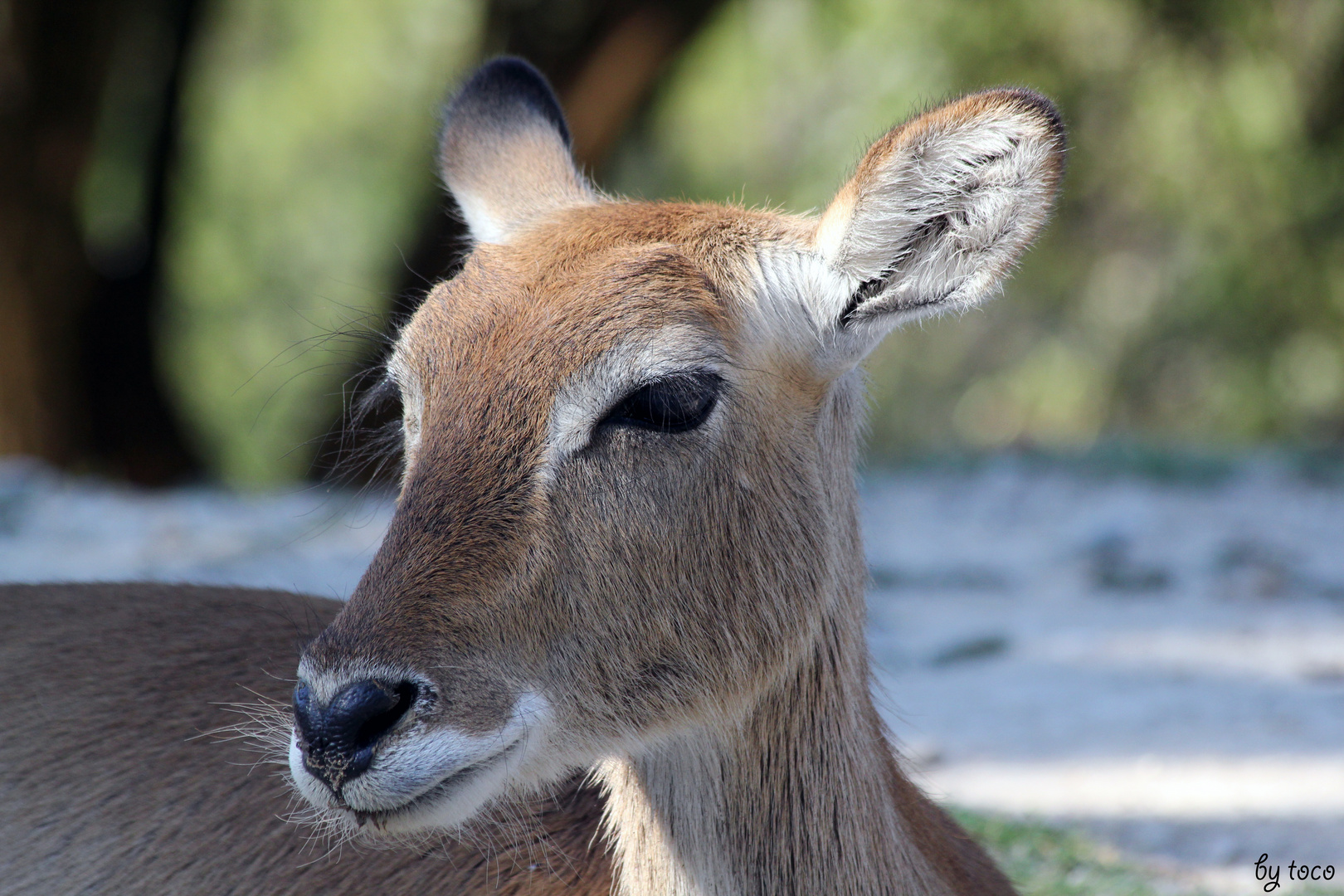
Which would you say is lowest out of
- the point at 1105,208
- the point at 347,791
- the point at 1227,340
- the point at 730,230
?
the point at 347,791

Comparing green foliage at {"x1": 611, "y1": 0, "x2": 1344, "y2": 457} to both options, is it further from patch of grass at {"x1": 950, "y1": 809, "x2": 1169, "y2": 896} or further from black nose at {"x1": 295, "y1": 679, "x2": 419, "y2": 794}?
black nose at {"x1": 295, "y1": 679, "x2": 419, "y2": 794}

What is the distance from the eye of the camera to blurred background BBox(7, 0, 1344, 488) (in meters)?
11.7

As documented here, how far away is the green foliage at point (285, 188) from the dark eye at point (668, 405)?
52.8 feet

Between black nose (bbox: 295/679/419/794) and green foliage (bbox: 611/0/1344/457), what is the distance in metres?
8.71

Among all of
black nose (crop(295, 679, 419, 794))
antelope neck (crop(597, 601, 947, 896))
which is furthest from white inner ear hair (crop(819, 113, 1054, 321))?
black nose (crop(295, 679, 419, 794))

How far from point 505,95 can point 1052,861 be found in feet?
10.3

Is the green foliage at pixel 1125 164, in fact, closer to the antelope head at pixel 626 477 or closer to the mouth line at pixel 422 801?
the antelope head at pixel 626 477

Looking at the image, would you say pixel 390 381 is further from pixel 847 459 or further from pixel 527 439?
pixel 847 459

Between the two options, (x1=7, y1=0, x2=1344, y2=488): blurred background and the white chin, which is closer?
the white chin

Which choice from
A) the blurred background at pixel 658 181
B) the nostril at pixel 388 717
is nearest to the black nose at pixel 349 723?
the nostril at pixel 388 717

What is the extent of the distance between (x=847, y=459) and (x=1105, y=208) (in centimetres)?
Result: 1445

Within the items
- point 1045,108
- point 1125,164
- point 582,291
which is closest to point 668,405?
point 582,291

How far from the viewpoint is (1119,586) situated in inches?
321

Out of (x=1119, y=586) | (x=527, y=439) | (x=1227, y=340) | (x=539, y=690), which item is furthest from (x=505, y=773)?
(x=1227, y=340)
